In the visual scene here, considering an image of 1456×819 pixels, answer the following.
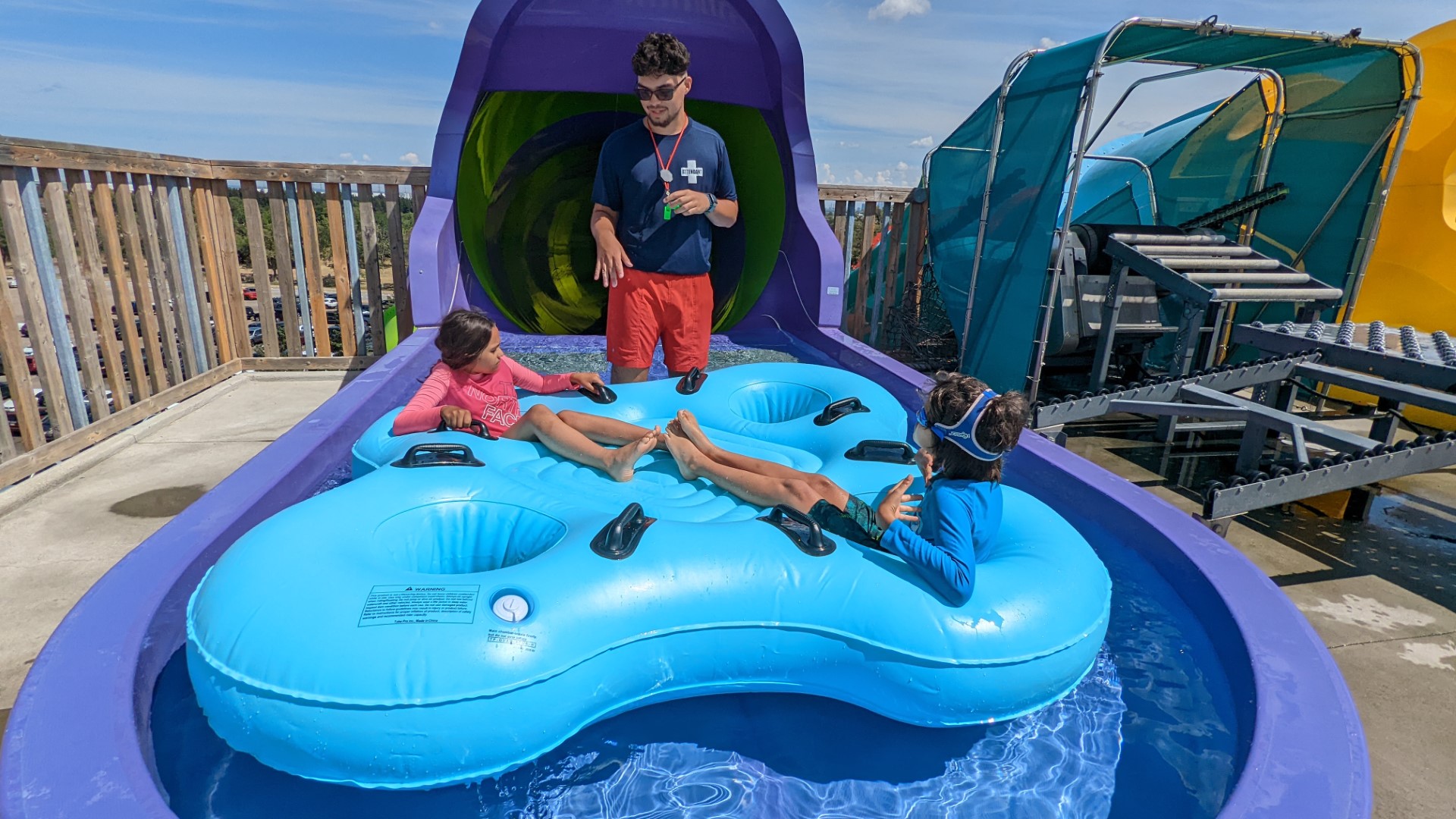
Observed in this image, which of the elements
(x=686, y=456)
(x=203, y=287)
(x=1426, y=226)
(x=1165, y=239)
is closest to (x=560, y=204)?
(x=203, y=287)

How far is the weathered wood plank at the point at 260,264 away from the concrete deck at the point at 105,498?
1.99ft

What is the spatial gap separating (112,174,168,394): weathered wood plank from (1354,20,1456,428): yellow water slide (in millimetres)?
7334

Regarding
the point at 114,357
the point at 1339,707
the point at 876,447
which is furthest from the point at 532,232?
the point at 1339,707

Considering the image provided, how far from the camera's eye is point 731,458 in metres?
2.50

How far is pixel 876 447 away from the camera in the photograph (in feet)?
8.27

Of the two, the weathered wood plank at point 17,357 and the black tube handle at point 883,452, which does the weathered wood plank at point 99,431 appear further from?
the black tube handle at point 883,452

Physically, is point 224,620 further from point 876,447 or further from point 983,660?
point 876,447

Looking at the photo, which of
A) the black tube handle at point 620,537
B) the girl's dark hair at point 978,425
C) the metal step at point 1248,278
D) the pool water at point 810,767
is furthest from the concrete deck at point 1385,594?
the black tube handle at point 620,537

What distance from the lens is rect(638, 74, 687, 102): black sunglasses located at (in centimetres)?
308

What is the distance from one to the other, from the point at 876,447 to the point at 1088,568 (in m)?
0.80

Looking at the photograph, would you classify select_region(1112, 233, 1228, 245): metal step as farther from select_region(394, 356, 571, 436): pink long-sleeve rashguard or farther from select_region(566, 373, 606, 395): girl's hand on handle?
select_region(394, 356, 571, 436): pink long-sleeve rashguard

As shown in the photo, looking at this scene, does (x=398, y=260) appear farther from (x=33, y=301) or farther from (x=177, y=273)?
(x=33, y=301)

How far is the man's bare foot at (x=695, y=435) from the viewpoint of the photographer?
2.53 metres

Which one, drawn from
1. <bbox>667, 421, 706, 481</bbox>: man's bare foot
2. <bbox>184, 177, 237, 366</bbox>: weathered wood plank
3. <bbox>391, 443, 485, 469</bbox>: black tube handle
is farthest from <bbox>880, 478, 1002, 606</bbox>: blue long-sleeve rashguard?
<bbox>184, 177, 237, 366</bbox>: weathered wood plank
